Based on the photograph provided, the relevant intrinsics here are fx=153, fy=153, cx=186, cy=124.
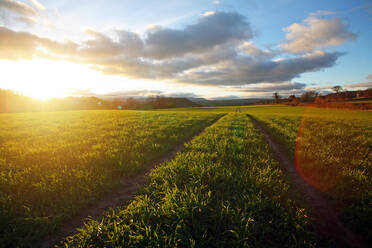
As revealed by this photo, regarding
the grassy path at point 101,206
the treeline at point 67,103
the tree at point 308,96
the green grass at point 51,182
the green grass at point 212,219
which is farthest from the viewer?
the tree at point 308,96

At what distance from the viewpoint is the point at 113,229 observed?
2875 mm

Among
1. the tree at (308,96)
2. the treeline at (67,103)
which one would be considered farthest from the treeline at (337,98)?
the treeline at (67,103)

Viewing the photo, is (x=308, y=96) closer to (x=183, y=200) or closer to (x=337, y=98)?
(x=337, y=98)


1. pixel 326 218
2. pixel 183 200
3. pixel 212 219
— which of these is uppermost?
pixel 183 200

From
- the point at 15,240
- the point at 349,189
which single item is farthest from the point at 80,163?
the point at 349,189

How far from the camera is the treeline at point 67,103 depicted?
62.9 meters

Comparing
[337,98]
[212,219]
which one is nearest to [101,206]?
[212,219]

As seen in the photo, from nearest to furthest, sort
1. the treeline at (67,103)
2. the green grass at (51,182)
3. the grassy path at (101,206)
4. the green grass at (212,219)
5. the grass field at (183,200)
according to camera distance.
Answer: the green grass at (212,219) → the grass field at (183,200) → the grassy path at (101,206) → the green grass at (51,182) → the treeline at (67,103)

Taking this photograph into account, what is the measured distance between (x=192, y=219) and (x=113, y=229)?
1499mm

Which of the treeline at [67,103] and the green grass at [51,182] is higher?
the treeline at [67,103]

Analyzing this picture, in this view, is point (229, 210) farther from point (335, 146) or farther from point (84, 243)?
point (335, 146)

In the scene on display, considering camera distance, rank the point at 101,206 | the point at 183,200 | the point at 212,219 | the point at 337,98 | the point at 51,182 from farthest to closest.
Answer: the point at 337,98 → the point at 51,182 → the point at 101,206 → the point at 183,200 → the point at 212,219

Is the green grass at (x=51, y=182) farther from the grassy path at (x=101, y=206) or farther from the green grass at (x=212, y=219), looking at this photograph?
the green grass at (x=212, y=219)

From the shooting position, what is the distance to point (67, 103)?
86.1 m
